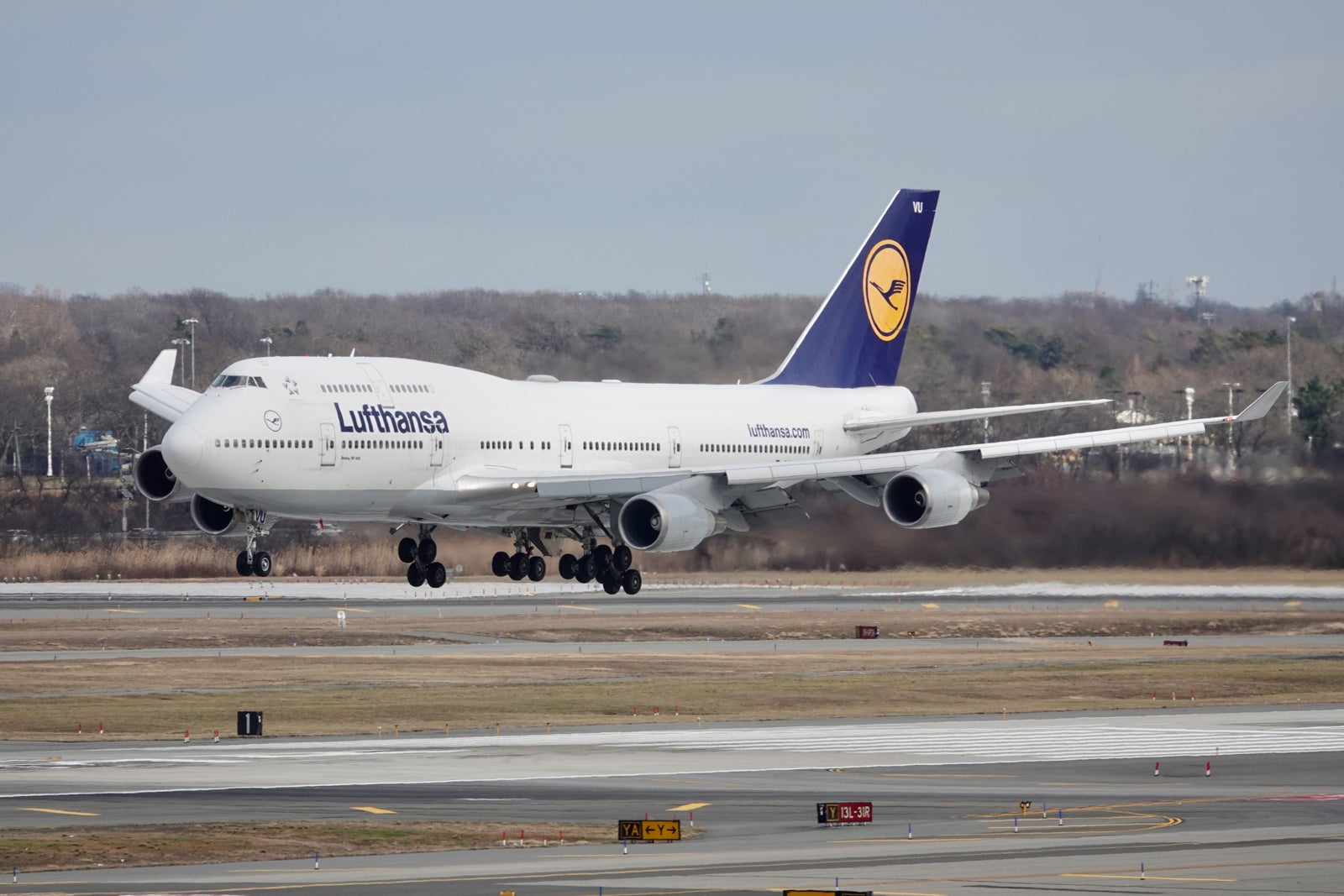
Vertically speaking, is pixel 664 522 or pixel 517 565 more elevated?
pixel 664 522

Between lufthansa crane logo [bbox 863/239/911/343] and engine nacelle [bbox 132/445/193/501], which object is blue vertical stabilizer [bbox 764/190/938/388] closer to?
lufthansa crane logo [bbox 863/239/911/343]

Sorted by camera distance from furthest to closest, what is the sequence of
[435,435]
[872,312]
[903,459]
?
[872,312], [903,459], [435,435]

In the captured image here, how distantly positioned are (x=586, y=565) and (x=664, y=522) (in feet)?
17.3

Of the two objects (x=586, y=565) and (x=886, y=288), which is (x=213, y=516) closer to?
(x=586, y=565)

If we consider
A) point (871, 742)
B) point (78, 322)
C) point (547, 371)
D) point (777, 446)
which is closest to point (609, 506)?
point (777, 446)

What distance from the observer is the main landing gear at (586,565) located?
59844 millimetres

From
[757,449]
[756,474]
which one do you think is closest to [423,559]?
[756,474]

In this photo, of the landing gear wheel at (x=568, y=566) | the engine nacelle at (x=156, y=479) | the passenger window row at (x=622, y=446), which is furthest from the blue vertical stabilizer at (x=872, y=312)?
the engine nacelle at (x=156, y=479)

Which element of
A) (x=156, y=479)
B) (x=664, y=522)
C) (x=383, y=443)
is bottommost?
(x=664, y=522)

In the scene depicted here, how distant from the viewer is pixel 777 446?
65.0m

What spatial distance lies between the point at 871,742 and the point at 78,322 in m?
122

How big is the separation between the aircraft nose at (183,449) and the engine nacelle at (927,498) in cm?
1899

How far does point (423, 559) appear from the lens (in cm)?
6038

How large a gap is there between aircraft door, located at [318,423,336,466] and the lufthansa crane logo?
22.9 m
